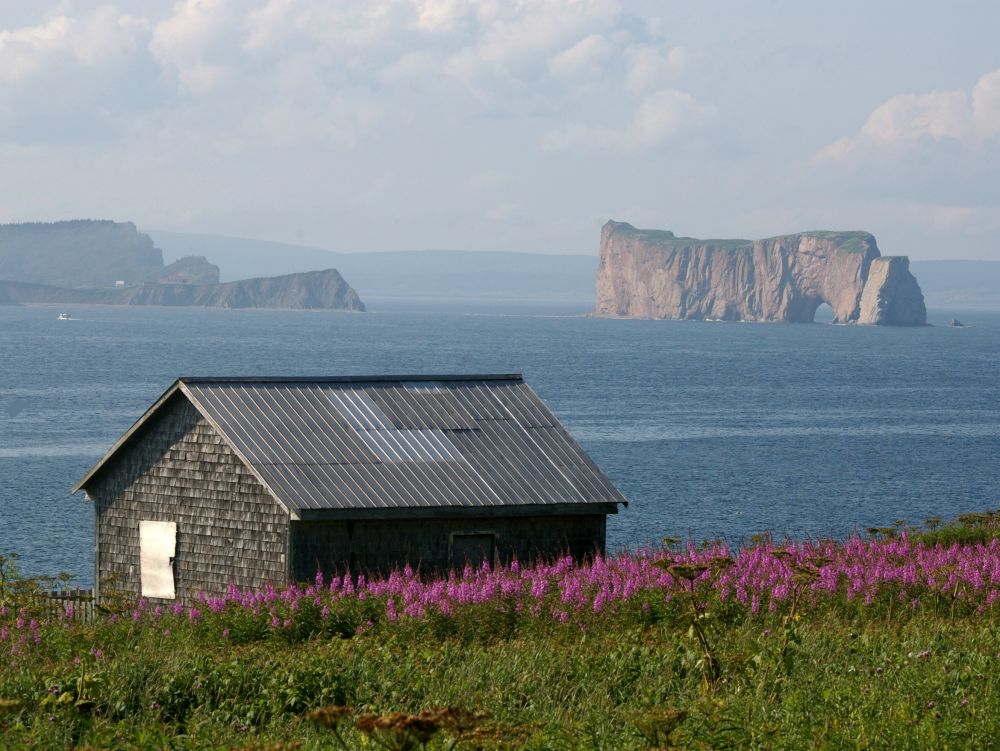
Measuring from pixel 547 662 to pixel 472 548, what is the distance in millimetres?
8988

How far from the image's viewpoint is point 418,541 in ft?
77.2

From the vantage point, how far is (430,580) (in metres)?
23.2

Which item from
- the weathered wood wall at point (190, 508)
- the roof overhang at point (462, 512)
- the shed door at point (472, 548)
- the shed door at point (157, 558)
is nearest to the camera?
the roof overhang at point (462, 512)

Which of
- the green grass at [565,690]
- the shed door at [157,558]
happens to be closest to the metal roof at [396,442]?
the shed door at [157,558]

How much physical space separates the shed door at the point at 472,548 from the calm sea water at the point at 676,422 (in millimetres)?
18700

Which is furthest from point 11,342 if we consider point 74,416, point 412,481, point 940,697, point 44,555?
point 940,697

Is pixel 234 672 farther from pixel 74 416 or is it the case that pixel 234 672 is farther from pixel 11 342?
pixel 11 342

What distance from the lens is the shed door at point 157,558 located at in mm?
24475

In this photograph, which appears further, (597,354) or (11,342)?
(11,342)


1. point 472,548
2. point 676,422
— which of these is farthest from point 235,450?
point 676,422

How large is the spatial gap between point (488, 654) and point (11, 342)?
179 meters

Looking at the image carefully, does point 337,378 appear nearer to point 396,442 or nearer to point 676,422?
point 396,442

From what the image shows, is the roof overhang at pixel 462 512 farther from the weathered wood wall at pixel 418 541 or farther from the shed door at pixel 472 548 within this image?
the shed door at pixel 472 548

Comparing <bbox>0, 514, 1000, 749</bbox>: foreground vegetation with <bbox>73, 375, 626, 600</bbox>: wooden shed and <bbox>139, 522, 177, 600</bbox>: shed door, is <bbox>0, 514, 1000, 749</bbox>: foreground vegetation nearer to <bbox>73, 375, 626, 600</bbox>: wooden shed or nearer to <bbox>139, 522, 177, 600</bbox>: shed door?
<bbox>73, 375, 626, 600</bbox>: wooden shed
